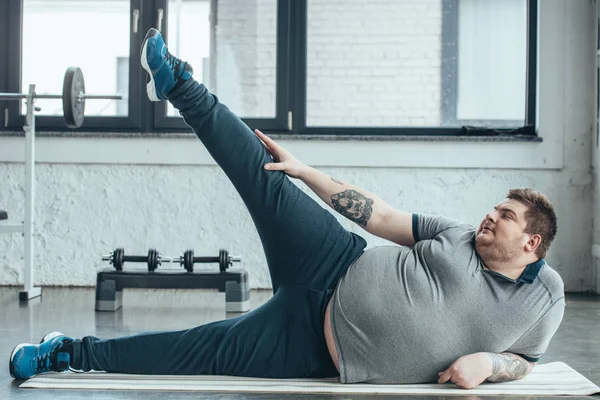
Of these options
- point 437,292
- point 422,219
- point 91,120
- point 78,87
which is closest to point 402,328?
point 437,292

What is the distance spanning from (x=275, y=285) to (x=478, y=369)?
617 millimetres

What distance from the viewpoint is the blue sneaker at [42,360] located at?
7.02 ft

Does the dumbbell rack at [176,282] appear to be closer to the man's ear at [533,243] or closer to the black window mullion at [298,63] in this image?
the black window mullion at [298,63]

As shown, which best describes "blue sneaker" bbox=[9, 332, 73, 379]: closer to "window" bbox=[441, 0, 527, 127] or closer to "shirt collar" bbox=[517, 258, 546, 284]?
"shirt collar" bbox=[517, 258, 546, 284]

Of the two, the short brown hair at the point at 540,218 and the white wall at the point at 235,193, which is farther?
the white wall at the point at 235,193

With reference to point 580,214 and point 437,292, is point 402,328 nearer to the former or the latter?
point 437,292

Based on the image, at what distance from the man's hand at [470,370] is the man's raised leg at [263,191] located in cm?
41

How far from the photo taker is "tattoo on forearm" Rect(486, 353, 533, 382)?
6.68 ft

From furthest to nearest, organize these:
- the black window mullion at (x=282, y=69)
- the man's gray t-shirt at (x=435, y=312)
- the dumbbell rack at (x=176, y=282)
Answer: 1. the black window mullion at (x=282, y=69)
2. the dumbbell rack at (x=176, y=282)
3. the man's gray t-shirt at (x=435, y=312)

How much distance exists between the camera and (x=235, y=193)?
4.47 metres

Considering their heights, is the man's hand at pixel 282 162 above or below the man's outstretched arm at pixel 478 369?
above

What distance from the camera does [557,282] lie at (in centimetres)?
203

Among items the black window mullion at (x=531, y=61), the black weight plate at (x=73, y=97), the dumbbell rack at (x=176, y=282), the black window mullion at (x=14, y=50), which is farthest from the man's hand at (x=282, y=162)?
the black window mullion at (x=14, y=50)

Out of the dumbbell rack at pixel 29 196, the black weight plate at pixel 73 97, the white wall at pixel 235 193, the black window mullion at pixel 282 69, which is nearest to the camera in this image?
the black weight plate at pixel 73 97
